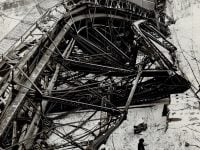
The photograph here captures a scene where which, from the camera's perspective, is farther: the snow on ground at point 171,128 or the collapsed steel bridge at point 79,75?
the snow on ground at point 171,128

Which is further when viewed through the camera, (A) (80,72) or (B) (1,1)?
(B) (1,1)

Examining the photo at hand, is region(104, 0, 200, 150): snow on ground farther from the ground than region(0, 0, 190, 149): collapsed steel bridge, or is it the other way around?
region(0, 0, 190, 149): collapsed steel bridge

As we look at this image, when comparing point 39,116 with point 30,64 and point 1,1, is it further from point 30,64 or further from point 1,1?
point 1,1

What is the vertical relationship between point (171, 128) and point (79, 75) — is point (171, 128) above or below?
below

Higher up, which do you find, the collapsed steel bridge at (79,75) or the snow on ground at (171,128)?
the collapsed steel bridge at (79,75)

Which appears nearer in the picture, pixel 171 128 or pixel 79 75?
pixel 171 128

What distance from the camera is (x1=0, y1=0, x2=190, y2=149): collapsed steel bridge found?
36.9 ft

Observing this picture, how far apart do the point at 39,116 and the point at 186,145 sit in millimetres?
5292

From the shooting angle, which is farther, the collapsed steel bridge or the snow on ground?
the snow on ground

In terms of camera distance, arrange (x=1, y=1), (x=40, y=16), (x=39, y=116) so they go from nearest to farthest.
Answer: (x=39, y=116) < (x=40, y=16) < (x=1, y=1)

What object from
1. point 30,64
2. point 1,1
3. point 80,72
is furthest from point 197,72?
point 1,1

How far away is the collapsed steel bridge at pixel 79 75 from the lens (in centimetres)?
1125

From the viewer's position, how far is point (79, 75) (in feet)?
54.1

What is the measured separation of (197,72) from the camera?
18.7 metres
